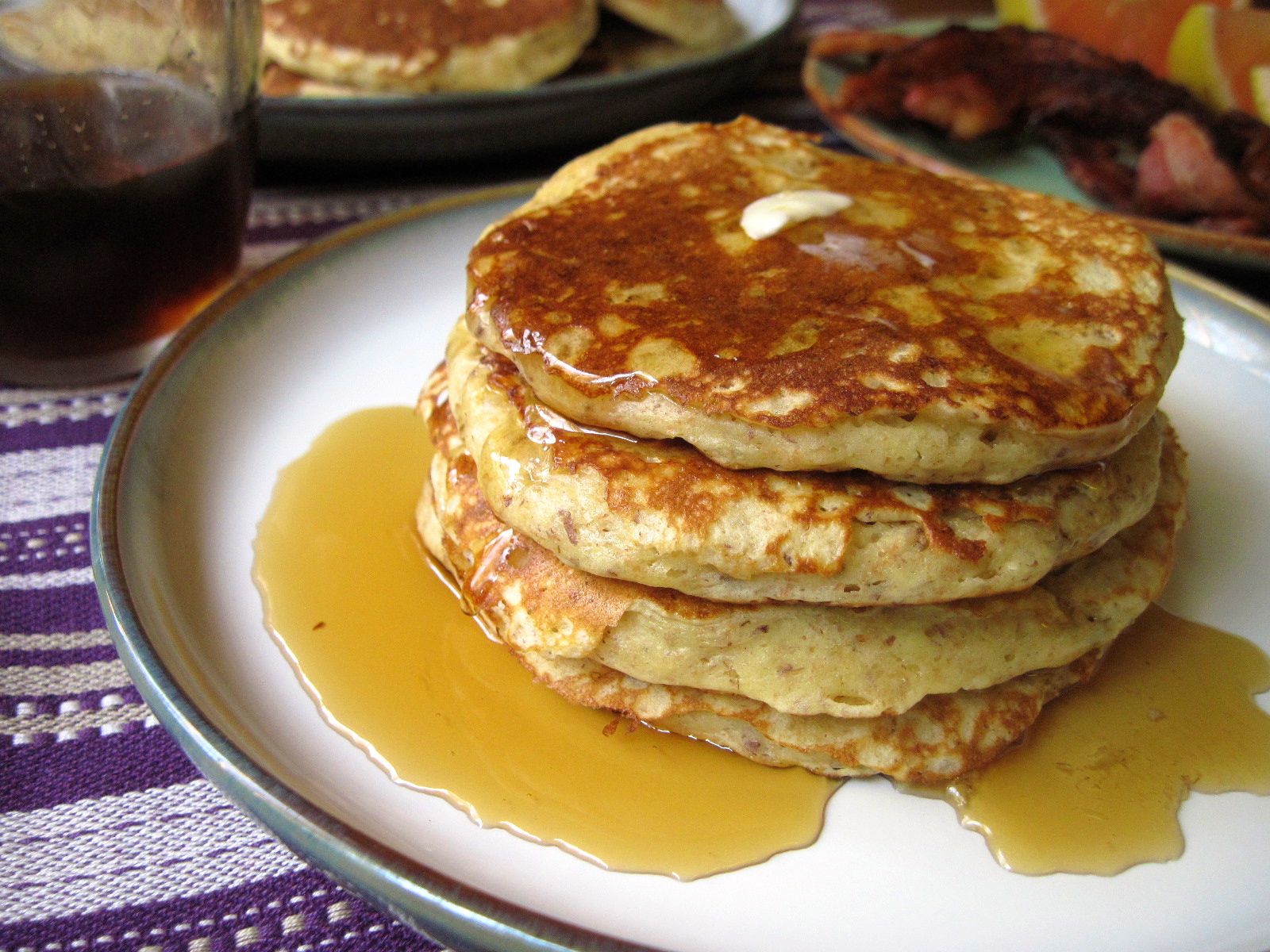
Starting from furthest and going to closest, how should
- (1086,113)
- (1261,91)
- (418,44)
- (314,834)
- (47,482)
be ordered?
(1261,91) → (1086,113) → (418,44) → (47,482) → (314,834)

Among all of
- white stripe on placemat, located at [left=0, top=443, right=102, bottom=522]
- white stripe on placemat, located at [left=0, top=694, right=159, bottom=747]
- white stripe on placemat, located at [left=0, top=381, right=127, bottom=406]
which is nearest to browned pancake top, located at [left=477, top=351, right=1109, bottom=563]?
white stripe on placemat, located at [left=0, top=694, right=159, bottom=747]

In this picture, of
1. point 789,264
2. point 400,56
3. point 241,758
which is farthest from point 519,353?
point 400,56

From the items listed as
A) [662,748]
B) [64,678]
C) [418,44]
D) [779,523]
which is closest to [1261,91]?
[418,44]

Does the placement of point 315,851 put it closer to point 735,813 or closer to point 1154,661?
point 735,813

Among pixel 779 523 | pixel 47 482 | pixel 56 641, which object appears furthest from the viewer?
pixel 47 482

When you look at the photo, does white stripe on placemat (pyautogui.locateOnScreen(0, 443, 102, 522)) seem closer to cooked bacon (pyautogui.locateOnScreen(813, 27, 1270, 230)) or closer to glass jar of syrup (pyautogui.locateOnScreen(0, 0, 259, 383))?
glass jar of syrup (pyautogui.locateOnScreen(0, 0, 259, 383))

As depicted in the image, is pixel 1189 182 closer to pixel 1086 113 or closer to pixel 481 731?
pixel 1086 113

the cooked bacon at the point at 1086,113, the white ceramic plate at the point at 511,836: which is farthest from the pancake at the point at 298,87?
the cooked bacon at the point at 1086,113
